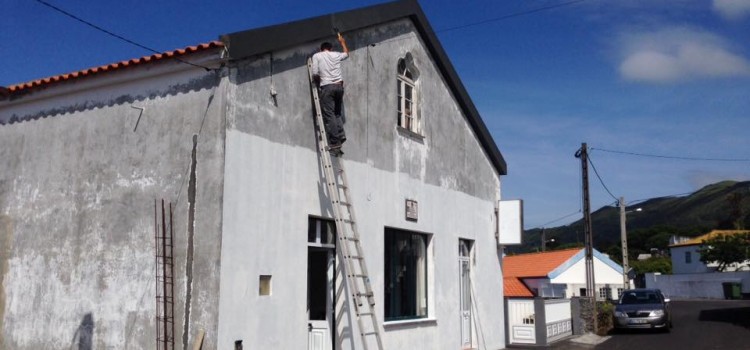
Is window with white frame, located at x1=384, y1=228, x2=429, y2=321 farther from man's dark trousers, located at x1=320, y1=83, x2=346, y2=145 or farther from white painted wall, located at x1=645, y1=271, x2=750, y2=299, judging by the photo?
white painted wall, located at x1=645, y1=271, x2=750, y2=299

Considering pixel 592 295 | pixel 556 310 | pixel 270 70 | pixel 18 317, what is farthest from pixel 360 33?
pixel 592 295

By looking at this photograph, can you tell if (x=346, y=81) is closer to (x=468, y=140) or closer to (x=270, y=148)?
(x=270, y=148)

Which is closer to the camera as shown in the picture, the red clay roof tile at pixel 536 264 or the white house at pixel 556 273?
the white house at pixel 556 273

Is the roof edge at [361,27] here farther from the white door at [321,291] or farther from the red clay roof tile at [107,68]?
the white door at [321,291]

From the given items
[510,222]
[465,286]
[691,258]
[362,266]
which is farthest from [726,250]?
[362,266]

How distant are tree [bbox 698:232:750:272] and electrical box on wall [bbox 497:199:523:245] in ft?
180

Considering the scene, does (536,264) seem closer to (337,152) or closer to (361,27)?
(361,27)

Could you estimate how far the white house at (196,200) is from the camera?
903 cm

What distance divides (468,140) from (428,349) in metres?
5.02

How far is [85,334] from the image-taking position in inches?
375

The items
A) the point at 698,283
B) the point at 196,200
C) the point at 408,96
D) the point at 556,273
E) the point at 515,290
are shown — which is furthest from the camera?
the point at 698,283

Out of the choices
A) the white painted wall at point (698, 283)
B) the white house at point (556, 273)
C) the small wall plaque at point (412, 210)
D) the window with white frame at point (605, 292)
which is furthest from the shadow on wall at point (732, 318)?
the white painted wall at point (698, 283)

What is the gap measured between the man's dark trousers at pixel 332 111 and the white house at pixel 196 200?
0.75ft

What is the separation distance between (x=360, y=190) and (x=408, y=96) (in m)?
3.06
